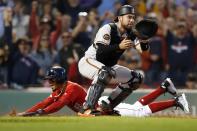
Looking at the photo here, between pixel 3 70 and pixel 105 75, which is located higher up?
pixel 3 70

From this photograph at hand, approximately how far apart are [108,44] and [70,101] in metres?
1.09

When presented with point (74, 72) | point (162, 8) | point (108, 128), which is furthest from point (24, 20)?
point (108, 128)

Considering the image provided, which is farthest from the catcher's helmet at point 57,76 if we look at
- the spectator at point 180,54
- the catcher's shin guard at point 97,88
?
the spectator at point 180,54

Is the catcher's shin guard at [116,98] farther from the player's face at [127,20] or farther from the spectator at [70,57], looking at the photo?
the spectator at [70,57]

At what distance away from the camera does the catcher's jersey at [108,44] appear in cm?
1055

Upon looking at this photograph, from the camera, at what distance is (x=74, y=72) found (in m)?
14.5

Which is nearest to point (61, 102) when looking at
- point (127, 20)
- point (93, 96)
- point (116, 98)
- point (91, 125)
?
point (93, 96)

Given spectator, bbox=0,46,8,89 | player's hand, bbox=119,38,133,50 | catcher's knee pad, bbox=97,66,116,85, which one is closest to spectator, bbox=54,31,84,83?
spectator, bbox=0,46,8,89

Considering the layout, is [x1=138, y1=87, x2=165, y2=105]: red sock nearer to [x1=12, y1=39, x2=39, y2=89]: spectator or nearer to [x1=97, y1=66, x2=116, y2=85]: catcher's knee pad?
[x1=97, y1=66, x2=116, y2=85]: catcher's knee pad

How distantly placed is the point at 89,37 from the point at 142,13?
53.5 inches

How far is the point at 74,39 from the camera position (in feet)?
49.2

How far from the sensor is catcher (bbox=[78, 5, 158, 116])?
1046 centimetres

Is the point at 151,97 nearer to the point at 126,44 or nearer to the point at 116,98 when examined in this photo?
the point at 116,98

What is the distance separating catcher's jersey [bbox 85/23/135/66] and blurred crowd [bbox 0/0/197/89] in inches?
139
